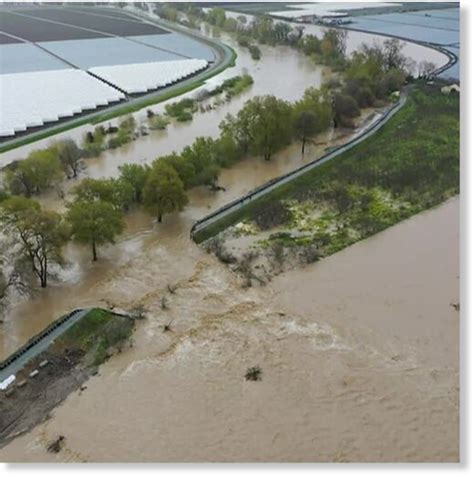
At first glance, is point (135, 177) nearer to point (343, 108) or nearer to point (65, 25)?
point (343, 108)

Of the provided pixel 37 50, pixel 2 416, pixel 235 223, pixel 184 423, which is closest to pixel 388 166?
pixel 235 223

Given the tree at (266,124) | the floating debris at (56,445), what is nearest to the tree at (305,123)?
the tree at (266,124)

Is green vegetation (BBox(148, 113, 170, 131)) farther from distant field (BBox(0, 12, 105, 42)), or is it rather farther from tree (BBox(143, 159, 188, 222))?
distant field (BBox(0, 12, 105, 42))

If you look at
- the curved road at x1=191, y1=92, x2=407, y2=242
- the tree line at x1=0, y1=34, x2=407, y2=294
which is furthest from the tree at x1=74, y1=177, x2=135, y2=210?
the curved road at x1=191, y1=92, x2=407, y2=242

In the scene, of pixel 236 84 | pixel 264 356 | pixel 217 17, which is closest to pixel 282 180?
pixel 264 356

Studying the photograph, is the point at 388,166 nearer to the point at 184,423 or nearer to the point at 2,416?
the point at 184,423

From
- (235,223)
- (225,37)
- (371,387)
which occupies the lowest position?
(371,387)
